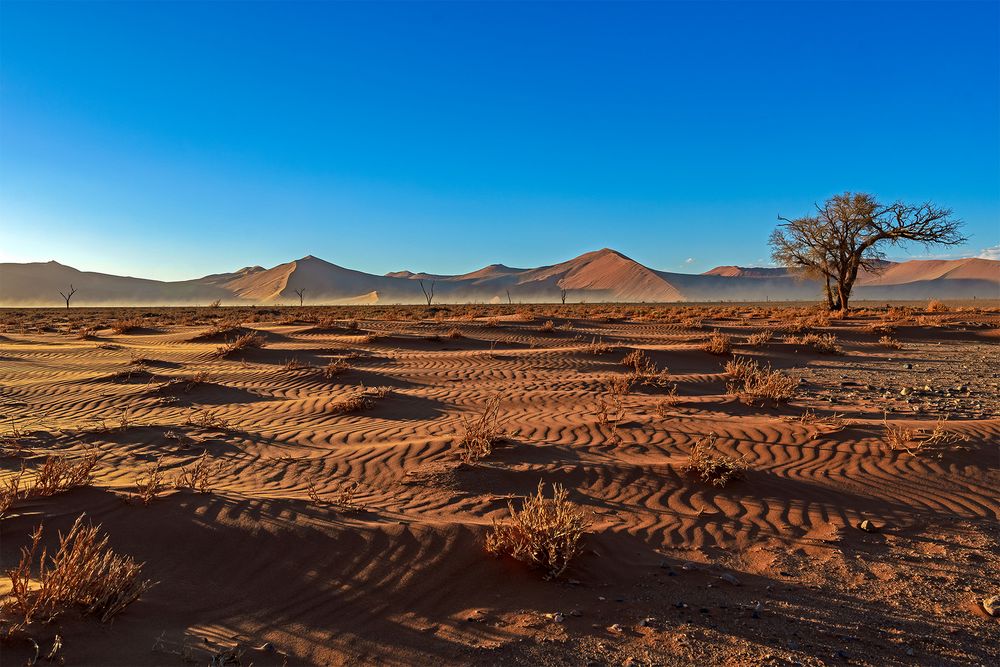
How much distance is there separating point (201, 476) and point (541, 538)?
3459 mm

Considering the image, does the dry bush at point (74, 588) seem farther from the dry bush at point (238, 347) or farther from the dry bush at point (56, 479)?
the dry bush at point (238, 347)

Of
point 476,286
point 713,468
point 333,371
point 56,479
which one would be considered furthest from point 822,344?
point 476,286

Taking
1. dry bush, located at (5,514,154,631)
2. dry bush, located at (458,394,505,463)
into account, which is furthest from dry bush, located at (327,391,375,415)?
dry bush, located at (5,514,154,631)

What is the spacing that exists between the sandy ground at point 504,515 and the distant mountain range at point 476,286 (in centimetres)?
12300

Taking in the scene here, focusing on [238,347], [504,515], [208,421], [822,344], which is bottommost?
[504,515]

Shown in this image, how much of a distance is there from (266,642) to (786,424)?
6.70m

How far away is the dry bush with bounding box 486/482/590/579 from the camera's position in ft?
12.4

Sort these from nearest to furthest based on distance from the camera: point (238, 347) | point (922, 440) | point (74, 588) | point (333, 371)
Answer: point (74, 588)
point (922, 440)
point (333, 371)
point (238, 347)

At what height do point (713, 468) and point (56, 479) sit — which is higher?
point (56, 479)

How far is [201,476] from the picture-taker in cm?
536

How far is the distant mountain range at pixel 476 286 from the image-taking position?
13762cm

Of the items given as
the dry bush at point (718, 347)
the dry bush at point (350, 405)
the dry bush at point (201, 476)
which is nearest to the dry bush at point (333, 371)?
the dry bush at point (350, 405)

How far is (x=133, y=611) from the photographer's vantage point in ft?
10.5

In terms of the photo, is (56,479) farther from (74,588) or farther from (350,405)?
(350,405)
